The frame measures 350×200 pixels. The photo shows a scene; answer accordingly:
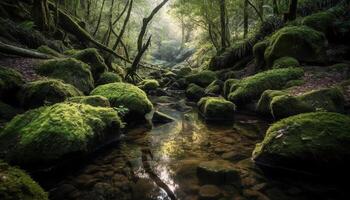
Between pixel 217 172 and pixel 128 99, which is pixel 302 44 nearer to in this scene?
pixel 128 99

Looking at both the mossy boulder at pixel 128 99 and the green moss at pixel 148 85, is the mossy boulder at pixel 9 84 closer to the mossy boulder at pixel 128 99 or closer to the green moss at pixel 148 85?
the mossy boulder at pixel 128 99

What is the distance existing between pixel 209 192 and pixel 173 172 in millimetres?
978

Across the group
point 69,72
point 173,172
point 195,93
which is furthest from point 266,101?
point 69,72

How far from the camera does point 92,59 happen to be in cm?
1092

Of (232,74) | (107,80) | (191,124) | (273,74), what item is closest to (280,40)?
(273,74)

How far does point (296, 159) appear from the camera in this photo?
434cm

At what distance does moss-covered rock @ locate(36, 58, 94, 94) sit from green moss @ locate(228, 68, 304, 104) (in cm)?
543

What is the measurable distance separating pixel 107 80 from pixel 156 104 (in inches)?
114

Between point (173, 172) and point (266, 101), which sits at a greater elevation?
point (266, 101)

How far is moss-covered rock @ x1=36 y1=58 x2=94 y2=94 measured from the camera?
812cm

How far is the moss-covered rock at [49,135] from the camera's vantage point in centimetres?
417

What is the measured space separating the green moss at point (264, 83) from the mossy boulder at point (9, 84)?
7159 mm

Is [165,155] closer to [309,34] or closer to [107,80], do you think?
[107,80]

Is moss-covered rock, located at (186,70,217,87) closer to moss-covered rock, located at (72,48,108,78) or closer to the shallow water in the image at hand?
moss-covered rock, located at (72,48,108,78)
